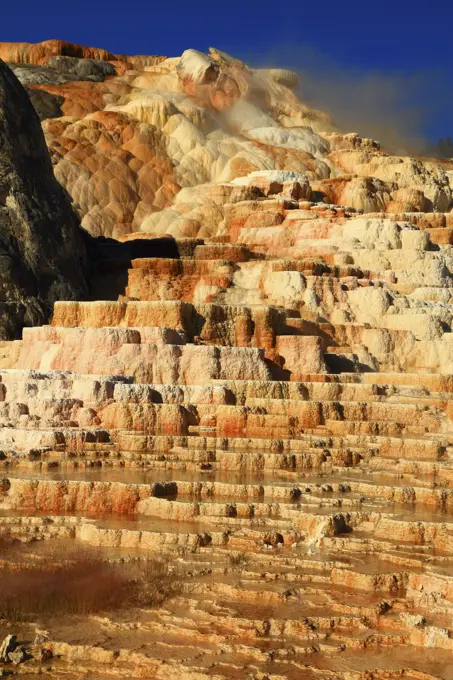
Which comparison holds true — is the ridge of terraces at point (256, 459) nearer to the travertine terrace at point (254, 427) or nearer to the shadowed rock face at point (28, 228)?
the travertine terrace at point (254, 427)

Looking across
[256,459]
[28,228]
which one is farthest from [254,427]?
[28,228]

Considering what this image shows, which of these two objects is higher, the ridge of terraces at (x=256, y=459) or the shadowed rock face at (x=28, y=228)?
the shadowed rock face at (x=28, y=228)

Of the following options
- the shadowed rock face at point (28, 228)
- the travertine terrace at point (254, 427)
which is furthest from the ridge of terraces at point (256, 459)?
the shadowed rock face at point (28, 228)

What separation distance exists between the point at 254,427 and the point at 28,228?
372 inches

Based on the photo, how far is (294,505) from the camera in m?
10.8

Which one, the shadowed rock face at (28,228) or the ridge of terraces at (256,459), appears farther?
the shadowed rock face at (28,228)

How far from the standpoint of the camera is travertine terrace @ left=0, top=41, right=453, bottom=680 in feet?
24.3

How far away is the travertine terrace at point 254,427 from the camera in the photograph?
739 cm

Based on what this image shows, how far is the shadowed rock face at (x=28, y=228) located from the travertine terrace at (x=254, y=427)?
1714mm

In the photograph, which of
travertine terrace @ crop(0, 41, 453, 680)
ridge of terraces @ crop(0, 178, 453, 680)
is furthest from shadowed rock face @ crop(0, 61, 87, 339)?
ridge of terraces @ crop(0, 178, 453, 680)

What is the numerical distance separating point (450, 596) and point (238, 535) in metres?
2.37

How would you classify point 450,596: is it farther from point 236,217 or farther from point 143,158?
point 143,158

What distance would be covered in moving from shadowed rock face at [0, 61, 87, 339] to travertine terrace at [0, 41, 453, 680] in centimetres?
171

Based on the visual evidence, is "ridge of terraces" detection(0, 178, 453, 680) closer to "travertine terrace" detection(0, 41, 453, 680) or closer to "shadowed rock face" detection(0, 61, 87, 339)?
"travertine terrace" detection(0, 41, 453, 680)
